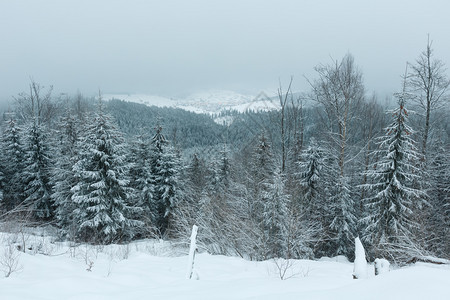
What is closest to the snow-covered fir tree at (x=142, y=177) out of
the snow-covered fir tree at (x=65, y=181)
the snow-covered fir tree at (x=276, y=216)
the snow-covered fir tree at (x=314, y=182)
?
the snow-covered fir tree at (x=65, y=181)

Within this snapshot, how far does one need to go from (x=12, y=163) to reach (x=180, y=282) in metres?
26.3

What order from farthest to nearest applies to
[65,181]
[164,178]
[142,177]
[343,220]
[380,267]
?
[164,178]
[142,177]
[65,181]
[343,220]
[380,267]

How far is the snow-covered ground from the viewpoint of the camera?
2.52 m

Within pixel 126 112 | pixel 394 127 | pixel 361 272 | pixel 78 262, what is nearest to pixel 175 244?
pixel 78 262

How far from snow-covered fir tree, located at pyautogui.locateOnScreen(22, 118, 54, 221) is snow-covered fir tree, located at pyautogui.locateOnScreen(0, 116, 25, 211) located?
41.4 inches

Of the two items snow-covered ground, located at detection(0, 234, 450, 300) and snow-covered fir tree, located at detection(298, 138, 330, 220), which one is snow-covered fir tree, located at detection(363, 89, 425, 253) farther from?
snow-covered ground, located at detection(0, 234, 450, 300)

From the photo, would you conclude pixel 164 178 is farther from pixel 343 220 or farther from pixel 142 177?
pixel 343 220

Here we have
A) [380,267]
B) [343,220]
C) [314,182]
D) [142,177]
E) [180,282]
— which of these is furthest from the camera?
[142,177]

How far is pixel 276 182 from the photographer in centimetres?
1199

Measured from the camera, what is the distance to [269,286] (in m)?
4.06

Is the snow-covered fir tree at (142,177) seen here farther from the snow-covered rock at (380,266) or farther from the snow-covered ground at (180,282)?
the snow-covered rock at (380,266)

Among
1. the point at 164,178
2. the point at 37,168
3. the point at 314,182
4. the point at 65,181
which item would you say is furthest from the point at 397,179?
the point at 37,168

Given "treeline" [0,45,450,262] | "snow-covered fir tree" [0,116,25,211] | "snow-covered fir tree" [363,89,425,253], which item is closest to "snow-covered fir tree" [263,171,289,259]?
"treeline" [0,45,450,262]

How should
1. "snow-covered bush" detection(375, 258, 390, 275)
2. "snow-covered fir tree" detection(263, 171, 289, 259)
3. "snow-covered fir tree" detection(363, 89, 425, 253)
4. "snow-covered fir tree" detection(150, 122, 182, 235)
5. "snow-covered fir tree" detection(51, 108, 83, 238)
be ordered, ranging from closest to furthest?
"snow-covered bush" detection(375, 258, 390, 275) → "snow-covered fir tree" detection(263, 171, 289, 259) → "snow-covered fir tree" detection(363, 89, 425, 253) → "snow-covered fir tree" detection(51, 108, 83, 238) → "snow-covered fir tree" detection(150, 122, 182, 235)
